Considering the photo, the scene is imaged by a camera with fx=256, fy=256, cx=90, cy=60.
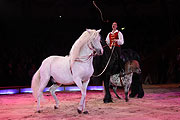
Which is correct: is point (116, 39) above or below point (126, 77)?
above

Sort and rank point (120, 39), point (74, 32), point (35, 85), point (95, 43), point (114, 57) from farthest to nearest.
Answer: point (74, 32) → point (120, 39) → point (114, 57) → point (35, 85) → point (95, 43)

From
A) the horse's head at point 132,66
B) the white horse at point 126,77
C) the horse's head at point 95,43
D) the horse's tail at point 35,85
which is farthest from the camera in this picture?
the horse's head at point 132,66

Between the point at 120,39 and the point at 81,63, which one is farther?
the point at 120,39

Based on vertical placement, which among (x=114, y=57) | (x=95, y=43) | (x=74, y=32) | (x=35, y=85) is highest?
(x=74, y=32)

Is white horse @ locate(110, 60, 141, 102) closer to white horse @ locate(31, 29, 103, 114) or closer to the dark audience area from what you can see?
white horse @ locate(31, 29, 103, 114)

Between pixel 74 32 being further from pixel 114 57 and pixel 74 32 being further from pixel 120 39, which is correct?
pixel 114 57

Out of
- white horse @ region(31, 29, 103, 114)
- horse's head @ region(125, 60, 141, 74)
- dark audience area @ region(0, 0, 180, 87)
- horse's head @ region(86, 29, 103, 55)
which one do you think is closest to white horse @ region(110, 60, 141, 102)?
horse's head @ region(125, 60, 141, 74)

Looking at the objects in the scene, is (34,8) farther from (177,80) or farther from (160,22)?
(177,80)

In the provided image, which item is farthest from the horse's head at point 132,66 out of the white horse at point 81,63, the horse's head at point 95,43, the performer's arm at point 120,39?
the horse's head at point 95,43

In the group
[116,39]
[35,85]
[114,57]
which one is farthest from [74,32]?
[35,85]

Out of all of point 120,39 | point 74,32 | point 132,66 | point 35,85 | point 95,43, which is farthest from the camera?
point 74,32

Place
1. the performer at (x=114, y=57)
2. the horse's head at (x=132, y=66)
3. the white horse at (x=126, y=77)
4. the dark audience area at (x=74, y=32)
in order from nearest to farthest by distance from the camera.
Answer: the performer at (x=114, y=57)
the white horse at (x=126, y=77)
the horse's head at (x=132, y=66)
the dark audience area at (x=74, y=32)

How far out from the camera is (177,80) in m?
16.3

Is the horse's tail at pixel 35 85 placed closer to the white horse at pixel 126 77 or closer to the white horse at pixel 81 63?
the white horse at pixel 81 63
